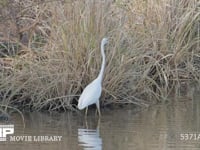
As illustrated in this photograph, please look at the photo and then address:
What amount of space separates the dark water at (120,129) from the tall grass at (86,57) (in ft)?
0.90

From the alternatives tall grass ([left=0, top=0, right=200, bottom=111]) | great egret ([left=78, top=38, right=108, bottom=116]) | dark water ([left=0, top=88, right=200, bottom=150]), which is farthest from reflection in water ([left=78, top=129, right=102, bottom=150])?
tall grass ([left=0, top=0, right=200, bottom=111])

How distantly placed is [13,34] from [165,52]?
2.15m

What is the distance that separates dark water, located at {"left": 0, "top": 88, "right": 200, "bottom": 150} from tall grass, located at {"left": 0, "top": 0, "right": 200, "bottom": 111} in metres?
0.28

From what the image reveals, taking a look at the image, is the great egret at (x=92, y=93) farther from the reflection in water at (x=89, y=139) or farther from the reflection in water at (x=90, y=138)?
the reflection in water at (x=89, y=139)

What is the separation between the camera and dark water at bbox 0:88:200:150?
748 cm

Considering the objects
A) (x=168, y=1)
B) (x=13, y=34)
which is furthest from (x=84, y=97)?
(x=168, y=1)

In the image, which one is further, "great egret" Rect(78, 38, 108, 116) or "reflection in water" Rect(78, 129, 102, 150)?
"great egret" Rect(78, 38, 108, 116)

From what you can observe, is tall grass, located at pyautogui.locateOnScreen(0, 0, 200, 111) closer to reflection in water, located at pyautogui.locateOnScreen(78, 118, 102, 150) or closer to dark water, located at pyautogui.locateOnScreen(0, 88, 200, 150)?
dark water, located at pyautogui.locateOnScreen(0, 88, 200, 150)

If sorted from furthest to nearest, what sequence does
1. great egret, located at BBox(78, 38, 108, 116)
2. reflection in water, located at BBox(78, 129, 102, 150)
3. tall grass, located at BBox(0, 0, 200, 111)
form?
tall grass, located at BBox(0, 0, 200, 111) < great egret, located at BBox(78, 38, 108, 116) < reflection in water, located at BBox(78, 129, 102, 150)

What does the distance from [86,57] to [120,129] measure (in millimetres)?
1536

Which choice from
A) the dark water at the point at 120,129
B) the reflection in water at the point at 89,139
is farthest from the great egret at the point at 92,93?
the reflection in water at the point at 89,139

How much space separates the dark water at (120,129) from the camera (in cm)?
748

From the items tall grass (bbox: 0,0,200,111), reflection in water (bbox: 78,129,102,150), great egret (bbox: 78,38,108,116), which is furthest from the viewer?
tall grass (bbox: 0,0,200,111)

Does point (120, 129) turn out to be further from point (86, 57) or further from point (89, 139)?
point (86, 57)
